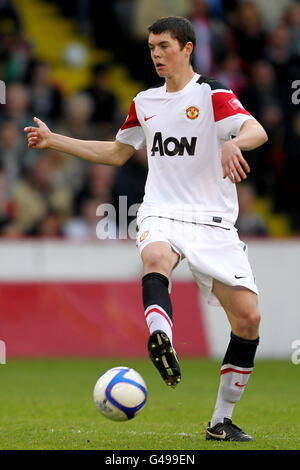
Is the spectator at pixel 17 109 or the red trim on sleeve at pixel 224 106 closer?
the red trim on sleeve at pixel 224 106

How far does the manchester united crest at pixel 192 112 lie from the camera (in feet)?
23.1

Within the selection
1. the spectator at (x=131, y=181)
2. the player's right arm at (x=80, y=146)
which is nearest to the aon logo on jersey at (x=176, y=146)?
the player's right arm at (x=80, y=146)

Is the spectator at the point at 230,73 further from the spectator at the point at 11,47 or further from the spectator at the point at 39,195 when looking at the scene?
the spectator at the point at 39,195

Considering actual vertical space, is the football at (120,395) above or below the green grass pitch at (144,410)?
above

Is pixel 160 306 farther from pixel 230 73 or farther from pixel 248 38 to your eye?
pixel 248 38

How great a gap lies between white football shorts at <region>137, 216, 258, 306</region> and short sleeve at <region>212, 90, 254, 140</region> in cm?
66


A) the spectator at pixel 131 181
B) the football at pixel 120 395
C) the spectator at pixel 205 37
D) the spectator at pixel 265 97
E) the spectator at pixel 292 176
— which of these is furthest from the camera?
the spectator at pixel 205 37

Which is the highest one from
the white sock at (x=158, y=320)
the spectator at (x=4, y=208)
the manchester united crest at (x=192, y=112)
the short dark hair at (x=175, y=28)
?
the short dark hair at (x=175, y=28)

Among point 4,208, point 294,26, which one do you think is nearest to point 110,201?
point 4,208

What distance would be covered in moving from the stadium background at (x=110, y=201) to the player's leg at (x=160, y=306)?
6.65 m

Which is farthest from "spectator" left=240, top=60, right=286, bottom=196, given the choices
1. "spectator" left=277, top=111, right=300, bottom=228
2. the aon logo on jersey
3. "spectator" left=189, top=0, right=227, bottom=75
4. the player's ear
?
the aon logo on jersey

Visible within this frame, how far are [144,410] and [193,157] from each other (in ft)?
8.98

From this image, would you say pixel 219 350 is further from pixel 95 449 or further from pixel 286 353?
pixel 95 449
